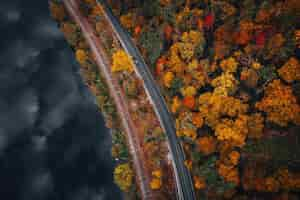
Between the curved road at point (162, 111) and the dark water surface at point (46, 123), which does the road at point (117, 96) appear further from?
the dark water surface at point (46, 123)

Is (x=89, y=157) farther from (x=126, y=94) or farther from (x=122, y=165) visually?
(x=126, y=94)

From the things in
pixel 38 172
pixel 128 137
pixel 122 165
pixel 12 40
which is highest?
pixel 12 40

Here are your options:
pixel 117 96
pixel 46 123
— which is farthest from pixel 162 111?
pixel 46 123

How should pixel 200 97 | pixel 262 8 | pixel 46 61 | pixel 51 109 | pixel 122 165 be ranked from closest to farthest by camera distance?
1. pixel 262 8
2. pixel 200 97
3. pixel 122 165
4. pixel 51 109
5. pixel 46 61

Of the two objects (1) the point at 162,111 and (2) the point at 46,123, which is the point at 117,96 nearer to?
(1) the point at 162,111

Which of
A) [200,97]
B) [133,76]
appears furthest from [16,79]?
[200,97]

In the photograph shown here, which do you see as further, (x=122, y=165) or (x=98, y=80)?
(x=98, y=80)

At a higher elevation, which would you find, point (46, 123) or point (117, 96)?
point (117, 96)
